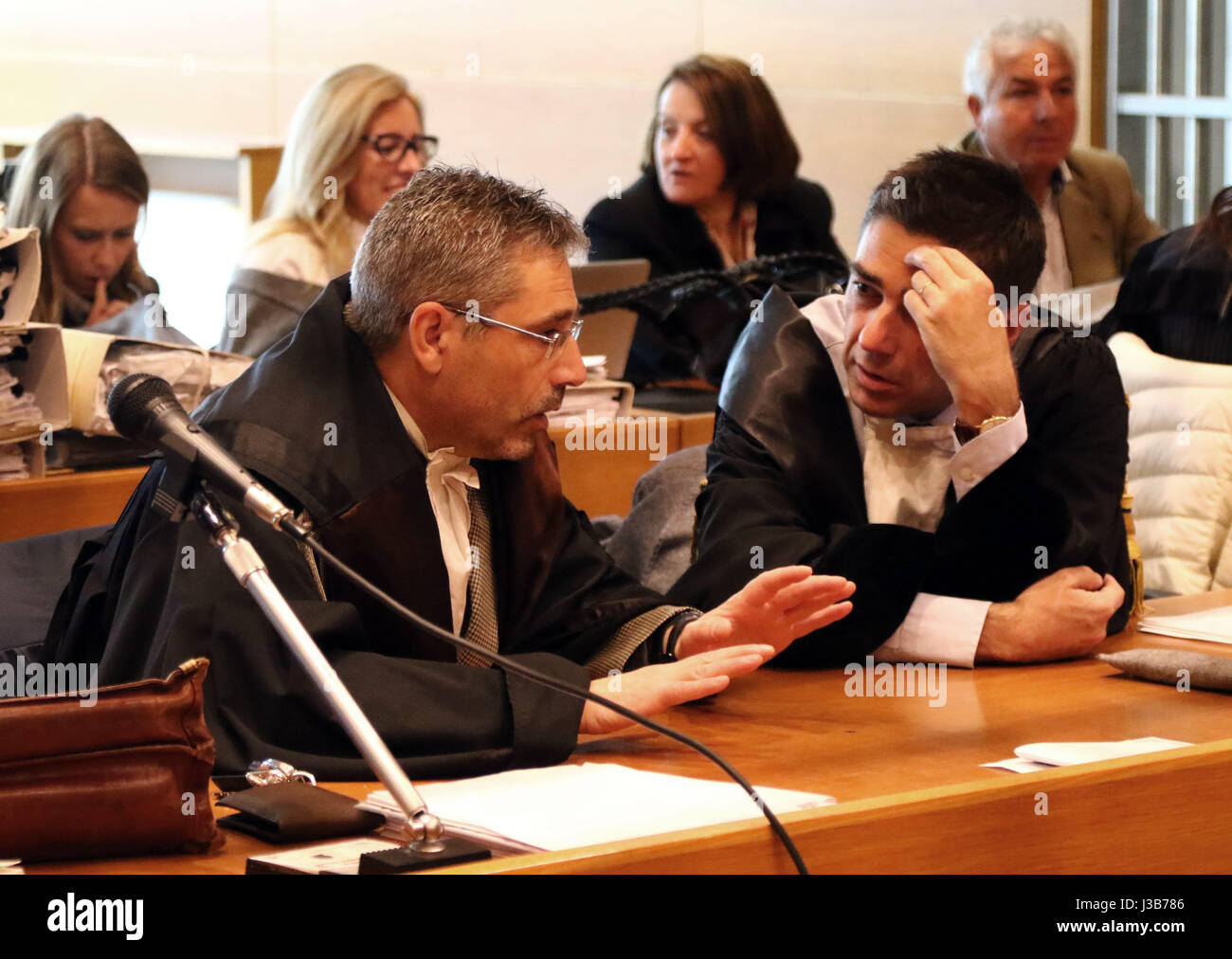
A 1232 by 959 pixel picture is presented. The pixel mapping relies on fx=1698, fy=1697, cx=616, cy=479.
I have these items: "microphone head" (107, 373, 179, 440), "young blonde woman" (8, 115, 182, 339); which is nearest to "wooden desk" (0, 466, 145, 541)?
"young blonde woman" (8, 115, 182, 339)

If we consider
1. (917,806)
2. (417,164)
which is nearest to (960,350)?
(917,806)

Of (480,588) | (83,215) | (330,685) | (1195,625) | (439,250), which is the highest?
(83,215)

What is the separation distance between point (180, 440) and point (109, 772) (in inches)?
10.5

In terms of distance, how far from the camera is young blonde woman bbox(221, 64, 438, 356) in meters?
4.01

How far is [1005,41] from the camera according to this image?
173 inches

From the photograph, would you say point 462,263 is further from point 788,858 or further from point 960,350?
point 788,858

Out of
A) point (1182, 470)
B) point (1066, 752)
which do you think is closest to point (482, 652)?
point (1066, 752)

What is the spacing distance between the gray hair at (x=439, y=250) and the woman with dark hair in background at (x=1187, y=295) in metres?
1.90

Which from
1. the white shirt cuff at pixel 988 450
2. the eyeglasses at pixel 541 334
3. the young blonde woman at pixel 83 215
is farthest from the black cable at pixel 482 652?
the young blonde woman at pixel 83 215

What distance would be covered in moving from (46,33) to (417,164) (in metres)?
2.57

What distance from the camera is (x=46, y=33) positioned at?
6.10 m

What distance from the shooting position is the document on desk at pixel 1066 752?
1620 mm

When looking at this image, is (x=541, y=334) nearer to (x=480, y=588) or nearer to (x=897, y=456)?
(x=480, y=588)

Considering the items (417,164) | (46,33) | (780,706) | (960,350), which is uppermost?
(46,33)
